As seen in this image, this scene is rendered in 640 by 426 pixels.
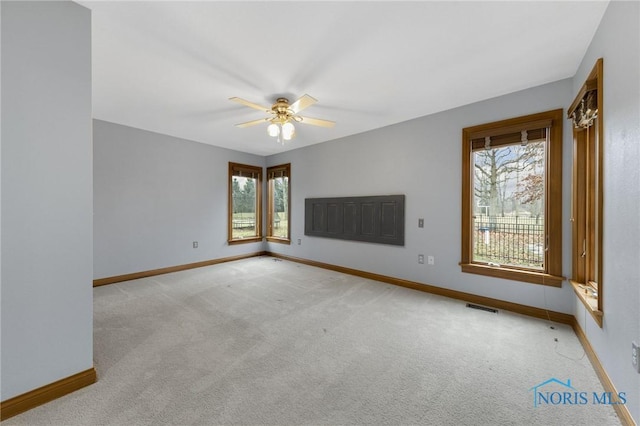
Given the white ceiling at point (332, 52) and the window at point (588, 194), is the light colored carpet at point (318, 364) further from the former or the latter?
the white ceiling at point (332, 52)

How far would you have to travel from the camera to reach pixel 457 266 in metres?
3.34

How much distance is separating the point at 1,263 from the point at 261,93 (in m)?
2.47

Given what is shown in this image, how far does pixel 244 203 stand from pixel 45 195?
442 cm

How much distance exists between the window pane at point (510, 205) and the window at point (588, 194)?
340 mm

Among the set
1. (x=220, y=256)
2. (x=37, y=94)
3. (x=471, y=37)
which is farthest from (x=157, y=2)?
(x=220, y=256)

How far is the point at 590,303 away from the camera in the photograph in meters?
1.95

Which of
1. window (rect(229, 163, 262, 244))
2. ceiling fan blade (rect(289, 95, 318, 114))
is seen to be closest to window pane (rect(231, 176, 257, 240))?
window (rect(229, 163, 262, 244))

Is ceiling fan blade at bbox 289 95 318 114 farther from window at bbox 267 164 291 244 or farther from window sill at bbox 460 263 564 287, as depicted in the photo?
window at bbox 267 164 291 244

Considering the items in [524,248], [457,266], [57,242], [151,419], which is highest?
[57,242]

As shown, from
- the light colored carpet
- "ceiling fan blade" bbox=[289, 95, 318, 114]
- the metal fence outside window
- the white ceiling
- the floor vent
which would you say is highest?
the white ceiling

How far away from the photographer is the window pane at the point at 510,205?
2.86 metres

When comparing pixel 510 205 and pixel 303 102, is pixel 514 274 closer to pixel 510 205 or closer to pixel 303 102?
pixel 510 205

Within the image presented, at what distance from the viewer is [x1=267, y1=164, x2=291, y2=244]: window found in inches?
229

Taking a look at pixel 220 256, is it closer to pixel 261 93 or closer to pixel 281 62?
pixel 261 93
